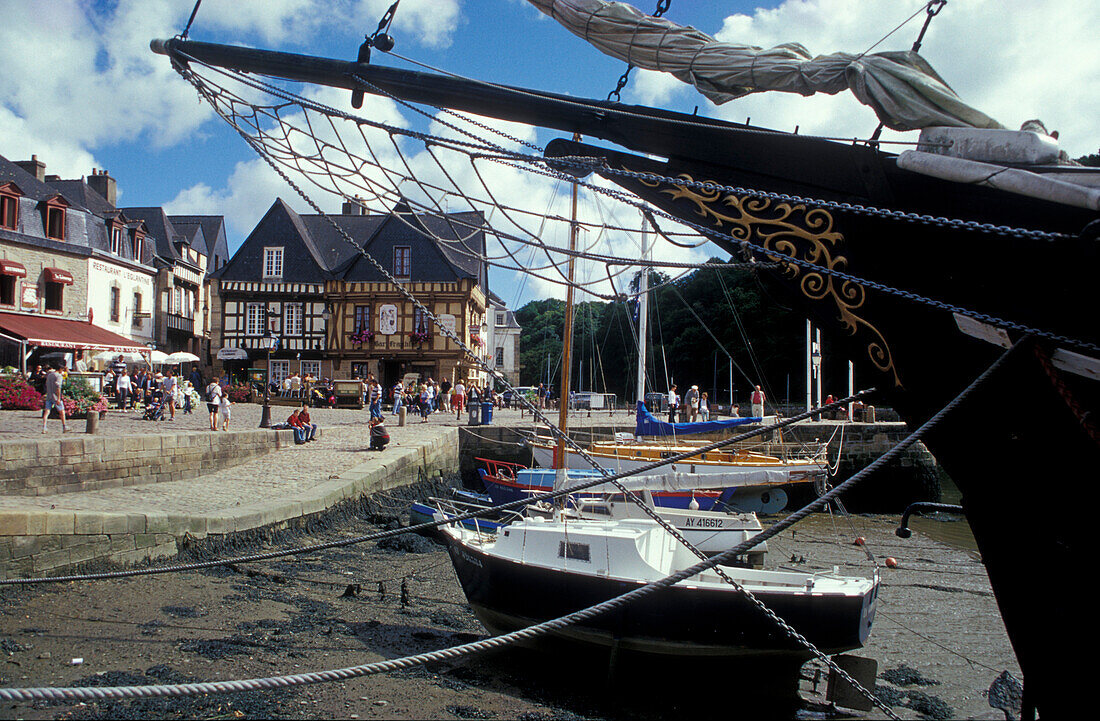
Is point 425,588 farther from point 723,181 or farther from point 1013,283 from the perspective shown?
point 1013,283

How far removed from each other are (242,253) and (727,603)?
34080mm

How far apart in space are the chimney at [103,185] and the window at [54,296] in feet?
32.4

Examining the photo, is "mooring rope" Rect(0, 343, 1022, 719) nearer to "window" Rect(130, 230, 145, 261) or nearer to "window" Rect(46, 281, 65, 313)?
"window" Rect(46, 281, 65, 313)

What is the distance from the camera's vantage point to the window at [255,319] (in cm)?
3491

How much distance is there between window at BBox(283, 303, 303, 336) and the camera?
34781 millimetres

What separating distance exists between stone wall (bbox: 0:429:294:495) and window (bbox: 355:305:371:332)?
63.6 ft

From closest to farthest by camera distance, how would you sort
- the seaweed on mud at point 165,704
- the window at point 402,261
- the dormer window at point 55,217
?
the seaweed on mud at point 165,704 < the dormer window at point 55,217 < the window at point 402,261

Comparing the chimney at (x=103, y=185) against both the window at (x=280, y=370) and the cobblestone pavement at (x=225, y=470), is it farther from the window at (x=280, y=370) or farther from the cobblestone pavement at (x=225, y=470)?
the cobblestone pavement at (x=225, y=470)

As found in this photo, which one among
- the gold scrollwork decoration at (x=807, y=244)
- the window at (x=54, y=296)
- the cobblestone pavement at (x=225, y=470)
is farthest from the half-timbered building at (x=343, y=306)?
the gold scrollwork decoration at (x=807, y=244)

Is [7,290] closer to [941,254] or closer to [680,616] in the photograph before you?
[680,616]

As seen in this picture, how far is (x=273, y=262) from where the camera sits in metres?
35.6

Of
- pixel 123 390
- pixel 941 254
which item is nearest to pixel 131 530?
pixel 941 254

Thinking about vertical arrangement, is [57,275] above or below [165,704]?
above

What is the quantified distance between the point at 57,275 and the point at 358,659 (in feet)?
85.9
